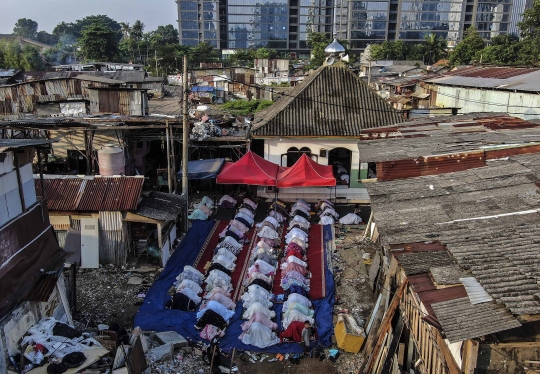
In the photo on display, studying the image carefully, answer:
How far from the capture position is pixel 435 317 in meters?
5.99

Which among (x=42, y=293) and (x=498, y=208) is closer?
(x=498, y=208)

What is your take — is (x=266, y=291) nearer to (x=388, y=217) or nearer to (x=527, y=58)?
(x=388, y=217)

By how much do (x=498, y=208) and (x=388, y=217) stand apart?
1883 mm

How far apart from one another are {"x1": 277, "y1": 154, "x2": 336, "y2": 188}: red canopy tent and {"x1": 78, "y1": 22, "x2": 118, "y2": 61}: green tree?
208 feet

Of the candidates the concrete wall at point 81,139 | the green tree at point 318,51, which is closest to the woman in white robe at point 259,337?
the concrete wall at point 81,139

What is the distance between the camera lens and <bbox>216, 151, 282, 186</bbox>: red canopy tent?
66.0 ft

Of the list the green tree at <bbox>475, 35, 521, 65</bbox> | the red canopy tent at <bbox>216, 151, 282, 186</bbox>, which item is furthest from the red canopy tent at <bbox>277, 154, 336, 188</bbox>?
the green tree at <bbox>475, 35, 521, 65</bbox>

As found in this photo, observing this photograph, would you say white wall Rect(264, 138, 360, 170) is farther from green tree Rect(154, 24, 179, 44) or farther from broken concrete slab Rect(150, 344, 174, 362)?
green tree Rect(154, 24, 179, 44)

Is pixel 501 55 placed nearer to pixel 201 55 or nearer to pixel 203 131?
pixel 203 131

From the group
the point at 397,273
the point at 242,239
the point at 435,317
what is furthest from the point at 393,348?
the point at 242,239

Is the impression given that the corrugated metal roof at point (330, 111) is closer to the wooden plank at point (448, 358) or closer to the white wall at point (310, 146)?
the white wall at point (310, 146)

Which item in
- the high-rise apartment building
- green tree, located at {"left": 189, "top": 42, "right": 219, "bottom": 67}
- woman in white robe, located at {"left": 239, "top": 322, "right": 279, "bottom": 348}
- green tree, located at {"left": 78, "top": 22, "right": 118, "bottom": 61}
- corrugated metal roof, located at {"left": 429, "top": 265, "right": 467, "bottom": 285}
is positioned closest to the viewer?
corrugated metal roof, located at {"left": 429, "top": 265, "right": 467, "bottom": 285}

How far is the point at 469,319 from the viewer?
5457 mm

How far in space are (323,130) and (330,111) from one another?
169cm
